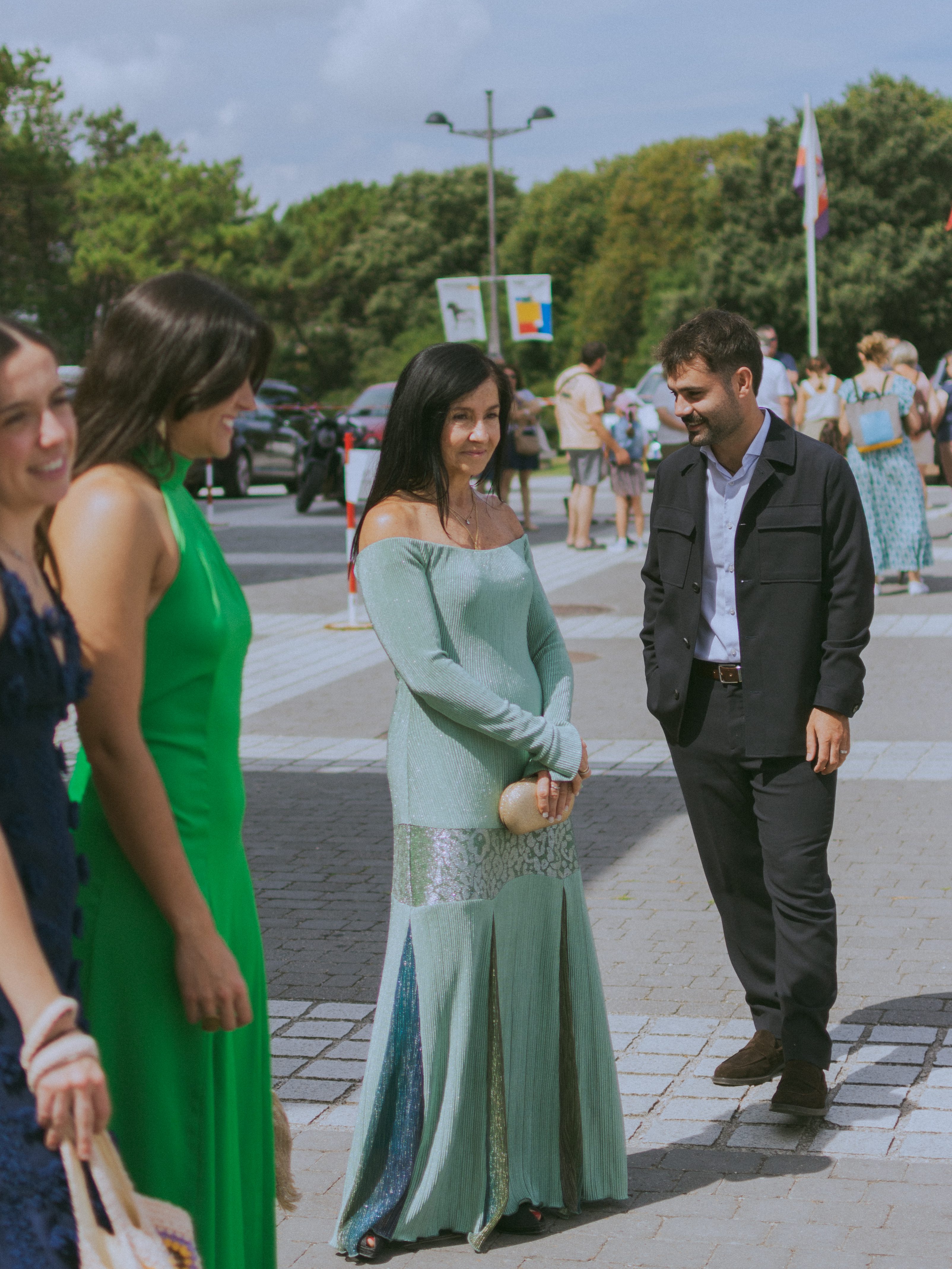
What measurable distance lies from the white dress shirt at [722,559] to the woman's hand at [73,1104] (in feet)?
8.59

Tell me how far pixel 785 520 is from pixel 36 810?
2.56m

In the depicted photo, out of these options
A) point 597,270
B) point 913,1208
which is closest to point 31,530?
point 913,1208

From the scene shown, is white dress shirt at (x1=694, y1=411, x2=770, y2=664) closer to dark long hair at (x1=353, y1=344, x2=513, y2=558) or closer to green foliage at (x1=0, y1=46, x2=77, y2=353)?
dark long hair at (x1=353, y1=344, x2=513, y2=558)

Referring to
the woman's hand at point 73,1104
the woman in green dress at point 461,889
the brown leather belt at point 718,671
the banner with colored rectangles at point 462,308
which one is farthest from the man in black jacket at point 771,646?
the banner with colored rectangles at point 462,308

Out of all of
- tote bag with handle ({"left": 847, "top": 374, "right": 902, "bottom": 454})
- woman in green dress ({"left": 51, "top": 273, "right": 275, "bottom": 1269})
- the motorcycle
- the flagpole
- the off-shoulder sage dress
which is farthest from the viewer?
the flagpole

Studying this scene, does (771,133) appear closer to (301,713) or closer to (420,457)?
(301,713)

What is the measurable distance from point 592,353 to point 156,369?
14.3 meters

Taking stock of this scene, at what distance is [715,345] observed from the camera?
4062 mm

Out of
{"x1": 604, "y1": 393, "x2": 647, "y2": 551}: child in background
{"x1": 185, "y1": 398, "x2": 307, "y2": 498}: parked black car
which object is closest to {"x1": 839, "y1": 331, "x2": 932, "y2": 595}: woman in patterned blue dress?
{"x1": 604, "y1": 393, "x2": 647, "y2": 551}: child in background

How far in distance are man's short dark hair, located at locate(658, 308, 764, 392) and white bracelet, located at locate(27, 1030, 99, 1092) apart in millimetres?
2694

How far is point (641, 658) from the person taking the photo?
37.3ft

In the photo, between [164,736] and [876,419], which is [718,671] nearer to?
[164,736]

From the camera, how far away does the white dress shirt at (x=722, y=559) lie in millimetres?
4199

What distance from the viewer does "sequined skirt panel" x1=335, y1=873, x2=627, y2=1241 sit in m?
3.43
